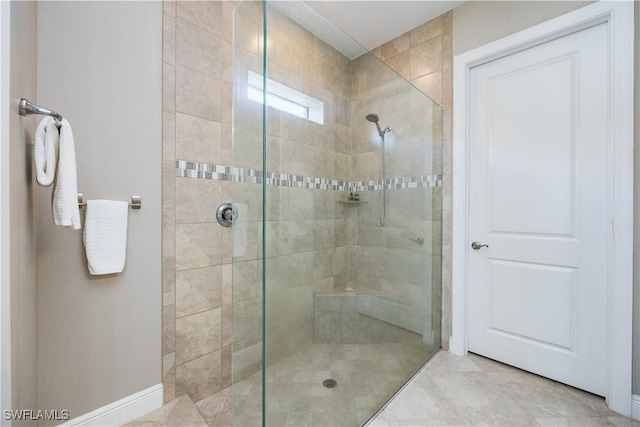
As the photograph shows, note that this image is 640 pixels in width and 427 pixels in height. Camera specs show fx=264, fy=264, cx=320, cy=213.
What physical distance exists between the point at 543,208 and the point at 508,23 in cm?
127

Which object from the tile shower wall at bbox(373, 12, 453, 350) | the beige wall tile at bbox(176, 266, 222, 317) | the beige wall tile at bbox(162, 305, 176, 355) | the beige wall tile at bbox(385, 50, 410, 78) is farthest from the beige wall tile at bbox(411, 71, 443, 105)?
the beige wall tile at bbox(162, 305, 176, 355)

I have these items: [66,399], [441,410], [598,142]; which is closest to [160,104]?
[66,399]

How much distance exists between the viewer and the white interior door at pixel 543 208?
154 cm

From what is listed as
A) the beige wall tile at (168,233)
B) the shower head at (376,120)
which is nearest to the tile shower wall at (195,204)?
the beige wall tile at (168,233)

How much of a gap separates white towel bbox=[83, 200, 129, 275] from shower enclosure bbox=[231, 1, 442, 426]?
561mm

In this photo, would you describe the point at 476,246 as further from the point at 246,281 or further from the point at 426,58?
the point at 246,281

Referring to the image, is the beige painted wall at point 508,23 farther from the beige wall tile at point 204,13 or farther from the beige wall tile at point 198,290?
the beige wall tile at point 198,290

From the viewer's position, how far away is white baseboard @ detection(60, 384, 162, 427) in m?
1.26

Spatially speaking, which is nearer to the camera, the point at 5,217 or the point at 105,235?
the point at 5,217

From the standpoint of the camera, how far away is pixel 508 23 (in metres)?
1.79

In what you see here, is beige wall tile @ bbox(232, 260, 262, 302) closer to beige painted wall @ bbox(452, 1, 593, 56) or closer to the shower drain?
the shower drain

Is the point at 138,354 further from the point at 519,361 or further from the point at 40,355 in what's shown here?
the point at 519,361

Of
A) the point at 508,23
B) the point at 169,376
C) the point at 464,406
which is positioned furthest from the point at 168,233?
the point at 508,23

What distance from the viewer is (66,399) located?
1210 mm
